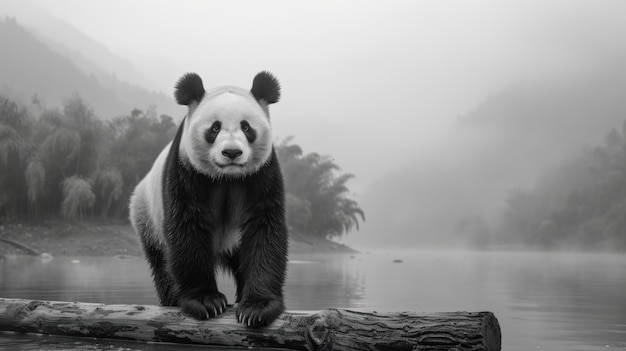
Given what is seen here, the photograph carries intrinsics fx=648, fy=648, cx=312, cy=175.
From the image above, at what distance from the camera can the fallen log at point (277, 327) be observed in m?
3.56

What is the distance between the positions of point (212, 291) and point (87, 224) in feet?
87.9

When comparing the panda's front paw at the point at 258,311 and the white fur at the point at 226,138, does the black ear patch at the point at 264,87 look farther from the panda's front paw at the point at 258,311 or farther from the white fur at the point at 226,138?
the panda's front paw at the point at 258,311

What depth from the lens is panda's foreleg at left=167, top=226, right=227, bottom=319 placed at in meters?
4.19

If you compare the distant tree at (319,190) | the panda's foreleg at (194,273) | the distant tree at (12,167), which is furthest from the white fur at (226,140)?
the distant tree at (319,190)

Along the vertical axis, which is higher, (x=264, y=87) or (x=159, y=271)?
(x=264, y=87)

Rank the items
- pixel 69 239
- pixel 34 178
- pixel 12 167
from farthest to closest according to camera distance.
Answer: pixel 12 167, pixel 69 239, pixel 34 178

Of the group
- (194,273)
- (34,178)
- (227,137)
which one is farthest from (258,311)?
(34,178)

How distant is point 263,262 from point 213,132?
89cm

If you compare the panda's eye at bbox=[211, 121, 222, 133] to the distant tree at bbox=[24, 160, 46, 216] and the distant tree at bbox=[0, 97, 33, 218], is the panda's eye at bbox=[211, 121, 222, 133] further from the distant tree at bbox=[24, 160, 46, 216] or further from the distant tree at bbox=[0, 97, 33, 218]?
the distant tree at bbox=[0, 97, 33, 218]

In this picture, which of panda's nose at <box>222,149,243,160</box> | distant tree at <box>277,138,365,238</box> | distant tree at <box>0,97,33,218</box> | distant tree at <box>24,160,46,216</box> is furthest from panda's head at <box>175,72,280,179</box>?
distant tree at <box>277,138,365,238</box>

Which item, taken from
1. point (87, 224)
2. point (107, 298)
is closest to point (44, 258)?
point (87, 224)

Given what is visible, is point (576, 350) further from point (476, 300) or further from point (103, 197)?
point (103, 197)

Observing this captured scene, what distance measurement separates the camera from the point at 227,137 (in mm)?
3988

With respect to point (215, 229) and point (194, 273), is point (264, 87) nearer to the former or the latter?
point (215, 229)
